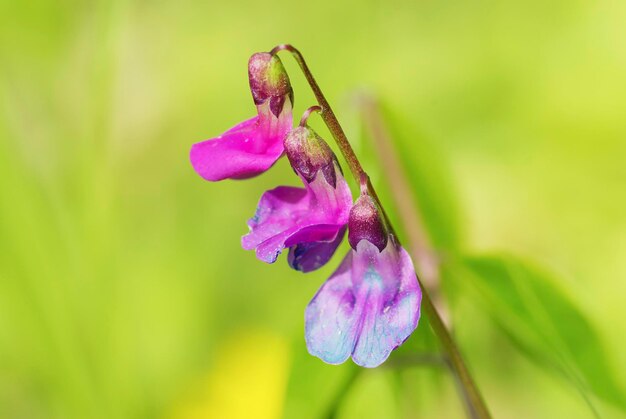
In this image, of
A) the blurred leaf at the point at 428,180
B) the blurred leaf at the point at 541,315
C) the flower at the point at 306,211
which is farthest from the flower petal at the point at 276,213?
the blurred leaf at the point at 428,180

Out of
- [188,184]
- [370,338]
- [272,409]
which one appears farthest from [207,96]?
[370,338]

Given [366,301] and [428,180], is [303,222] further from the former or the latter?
[428,180]

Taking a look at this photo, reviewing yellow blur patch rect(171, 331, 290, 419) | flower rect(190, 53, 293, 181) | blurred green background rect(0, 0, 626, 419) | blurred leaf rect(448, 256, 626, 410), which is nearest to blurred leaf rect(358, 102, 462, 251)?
blurred green background rect(0, 0, 626, 419)

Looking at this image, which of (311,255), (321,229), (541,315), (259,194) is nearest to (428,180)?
(541,315)

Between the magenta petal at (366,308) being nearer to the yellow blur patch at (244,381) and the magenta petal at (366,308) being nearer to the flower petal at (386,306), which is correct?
the flower petal at (386,306)

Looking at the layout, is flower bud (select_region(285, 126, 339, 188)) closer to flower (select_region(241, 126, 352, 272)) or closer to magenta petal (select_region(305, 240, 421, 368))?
flower (select_region(241, 126, 352, 272))

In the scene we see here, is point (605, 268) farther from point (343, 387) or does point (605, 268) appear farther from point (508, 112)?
point (343, 387)
